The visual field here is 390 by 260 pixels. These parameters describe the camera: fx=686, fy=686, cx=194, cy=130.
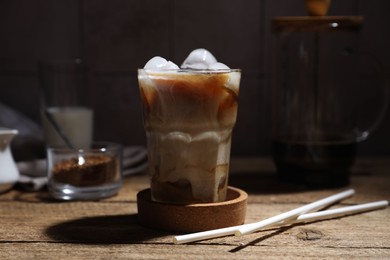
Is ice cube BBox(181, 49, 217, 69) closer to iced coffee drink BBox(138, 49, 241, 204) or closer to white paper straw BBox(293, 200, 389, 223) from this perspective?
iced coffee drink BBox(138, 49, 241, 204)

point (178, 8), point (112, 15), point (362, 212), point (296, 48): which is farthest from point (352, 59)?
point (112, 15)

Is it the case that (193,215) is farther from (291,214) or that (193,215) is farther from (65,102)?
(65,102)

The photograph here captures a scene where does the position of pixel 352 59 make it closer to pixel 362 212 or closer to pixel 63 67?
pixel 362 212

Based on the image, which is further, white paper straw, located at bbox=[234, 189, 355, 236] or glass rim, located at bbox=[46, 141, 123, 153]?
glass rim, located at bbox=[46, 141, 123, 153]

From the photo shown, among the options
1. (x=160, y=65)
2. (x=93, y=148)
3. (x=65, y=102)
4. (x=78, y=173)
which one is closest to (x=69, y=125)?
(x=65, y=102)

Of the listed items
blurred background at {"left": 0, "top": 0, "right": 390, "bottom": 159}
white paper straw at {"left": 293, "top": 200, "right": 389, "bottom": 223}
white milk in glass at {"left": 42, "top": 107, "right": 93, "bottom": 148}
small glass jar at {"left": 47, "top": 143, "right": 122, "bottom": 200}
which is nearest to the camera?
white paper straw at {"left": 293, "top": 200, "right": 389, "bottom": 223}

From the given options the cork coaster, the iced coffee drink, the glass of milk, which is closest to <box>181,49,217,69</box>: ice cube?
the iced coffee drink

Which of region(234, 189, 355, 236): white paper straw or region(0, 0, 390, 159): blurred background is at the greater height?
region(0, 0, 390, 159): blurred background
